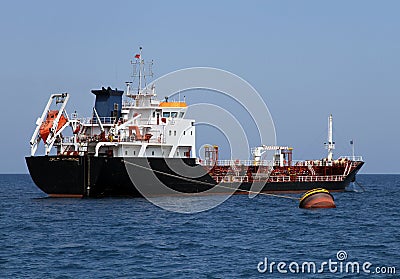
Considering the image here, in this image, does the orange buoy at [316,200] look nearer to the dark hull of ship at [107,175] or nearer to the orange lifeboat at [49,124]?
the dark hull of ship at [107,175]

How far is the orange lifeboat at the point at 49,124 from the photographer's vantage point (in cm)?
5109

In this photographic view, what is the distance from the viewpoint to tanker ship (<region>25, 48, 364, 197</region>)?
48.4m

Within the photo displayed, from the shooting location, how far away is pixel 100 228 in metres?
34.9

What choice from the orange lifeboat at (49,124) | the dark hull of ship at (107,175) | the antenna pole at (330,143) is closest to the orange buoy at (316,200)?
the dark hull of ship at (107,175)

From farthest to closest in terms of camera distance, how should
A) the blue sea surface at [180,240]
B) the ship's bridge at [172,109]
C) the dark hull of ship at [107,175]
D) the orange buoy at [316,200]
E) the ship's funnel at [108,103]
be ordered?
the ship's bridge at [172,109] < the ship's funnel at [108,103] < the dark hull of ship at [107,175] < the orange buoy at [316,200] < the blue sea surface at [180,240]

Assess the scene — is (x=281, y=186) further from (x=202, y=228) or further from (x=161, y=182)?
(x=202, y=228)

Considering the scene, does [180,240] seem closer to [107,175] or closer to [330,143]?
[107,175]

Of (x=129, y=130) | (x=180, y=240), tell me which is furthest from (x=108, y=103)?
(x=180, y=240)

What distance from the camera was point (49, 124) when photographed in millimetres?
51312

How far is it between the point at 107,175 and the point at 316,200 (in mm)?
13429

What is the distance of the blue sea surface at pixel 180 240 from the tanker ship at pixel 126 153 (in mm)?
1920

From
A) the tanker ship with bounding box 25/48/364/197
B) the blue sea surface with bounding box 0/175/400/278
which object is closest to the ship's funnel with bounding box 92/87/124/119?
the tanker ship with bounding box 25/48/364/197

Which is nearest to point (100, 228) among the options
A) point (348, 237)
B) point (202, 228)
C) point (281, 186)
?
point (202, 228)

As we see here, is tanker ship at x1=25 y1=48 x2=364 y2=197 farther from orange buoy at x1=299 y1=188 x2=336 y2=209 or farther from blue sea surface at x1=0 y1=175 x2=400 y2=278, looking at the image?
A: orange buoy at x1=299 y1=188 x2=336 y2=209
